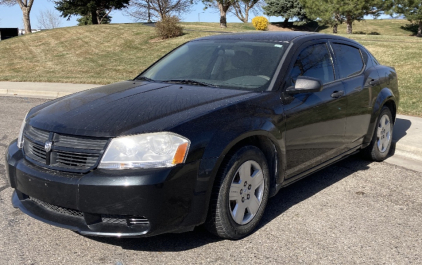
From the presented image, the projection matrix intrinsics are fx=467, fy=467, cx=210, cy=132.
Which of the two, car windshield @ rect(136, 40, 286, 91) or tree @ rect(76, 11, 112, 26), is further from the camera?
tree @ rect(76, 11, 112, 26)

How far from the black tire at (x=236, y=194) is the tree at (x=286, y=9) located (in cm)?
4971

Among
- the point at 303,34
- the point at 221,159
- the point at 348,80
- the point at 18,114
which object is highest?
the point at 303,34

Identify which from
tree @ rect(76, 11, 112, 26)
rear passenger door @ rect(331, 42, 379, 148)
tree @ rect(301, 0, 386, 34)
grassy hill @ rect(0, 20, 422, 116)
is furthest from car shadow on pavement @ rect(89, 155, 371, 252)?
tree @ rect(76, 11, 112, 26)

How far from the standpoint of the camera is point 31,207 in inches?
139

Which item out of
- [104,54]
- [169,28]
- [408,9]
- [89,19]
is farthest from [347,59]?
[89,19]

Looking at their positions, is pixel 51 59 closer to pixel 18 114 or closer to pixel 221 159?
pixel 18 114

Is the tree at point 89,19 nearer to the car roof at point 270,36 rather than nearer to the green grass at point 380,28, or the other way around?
the green grass at point 380,28

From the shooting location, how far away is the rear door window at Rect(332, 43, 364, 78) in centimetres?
514

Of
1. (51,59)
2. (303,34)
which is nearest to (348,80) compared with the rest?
(303,34)

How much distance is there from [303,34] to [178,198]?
2.62m

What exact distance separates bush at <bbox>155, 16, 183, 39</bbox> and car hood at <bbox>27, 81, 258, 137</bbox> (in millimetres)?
23627

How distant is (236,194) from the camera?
3605 millimetres

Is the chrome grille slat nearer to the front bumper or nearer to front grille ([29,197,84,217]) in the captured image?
the front bumper

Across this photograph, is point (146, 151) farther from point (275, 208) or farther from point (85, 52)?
point (85, 52)
